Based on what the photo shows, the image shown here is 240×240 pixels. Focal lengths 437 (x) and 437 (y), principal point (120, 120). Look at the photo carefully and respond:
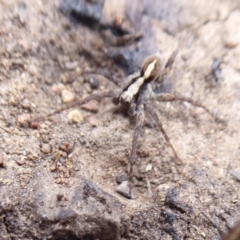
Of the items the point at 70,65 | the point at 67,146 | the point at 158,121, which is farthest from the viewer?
the point at 70,65

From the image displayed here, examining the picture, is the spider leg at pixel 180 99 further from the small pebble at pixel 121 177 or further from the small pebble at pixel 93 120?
the small pebble at pixel 121 177

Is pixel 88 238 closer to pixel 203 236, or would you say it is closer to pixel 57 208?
pixel 57 208

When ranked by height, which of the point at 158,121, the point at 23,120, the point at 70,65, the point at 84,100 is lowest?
the point at 158,121

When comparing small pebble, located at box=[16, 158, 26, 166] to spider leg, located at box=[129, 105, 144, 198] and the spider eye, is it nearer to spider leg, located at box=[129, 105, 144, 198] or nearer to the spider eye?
spider leg, located at box=[129, 105, 144, 198]

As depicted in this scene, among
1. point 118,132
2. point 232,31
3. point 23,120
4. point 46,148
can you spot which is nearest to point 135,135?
point 118,132

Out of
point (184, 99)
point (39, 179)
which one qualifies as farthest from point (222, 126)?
point (39, 179)

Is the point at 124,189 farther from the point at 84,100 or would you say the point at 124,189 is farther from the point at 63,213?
the point at 84,100

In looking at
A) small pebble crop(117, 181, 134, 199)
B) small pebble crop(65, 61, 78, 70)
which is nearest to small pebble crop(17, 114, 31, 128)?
small pebble crop(65, 61, 78, 70)
